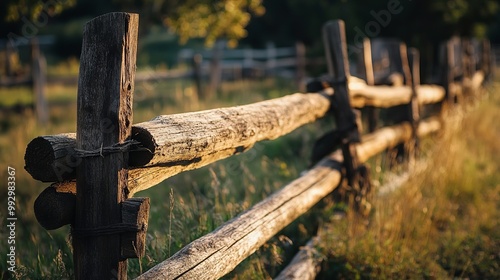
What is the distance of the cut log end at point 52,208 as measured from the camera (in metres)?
2.21

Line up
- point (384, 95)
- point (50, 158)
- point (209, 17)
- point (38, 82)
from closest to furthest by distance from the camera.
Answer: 1. point (50, 158)
2. point (384, 95)
3. point (209, 17)
4. point (38, 82)

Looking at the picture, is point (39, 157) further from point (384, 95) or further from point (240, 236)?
point (384, 95)

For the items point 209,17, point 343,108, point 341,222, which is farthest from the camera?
point 209,17

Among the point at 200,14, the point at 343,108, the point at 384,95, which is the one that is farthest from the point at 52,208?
the point at 200,14

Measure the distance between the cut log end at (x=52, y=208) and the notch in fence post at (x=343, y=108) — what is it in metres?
3.04

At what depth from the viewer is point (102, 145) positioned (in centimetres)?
226

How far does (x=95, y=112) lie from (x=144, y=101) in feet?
41.4

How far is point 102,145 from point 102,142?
0.01 m

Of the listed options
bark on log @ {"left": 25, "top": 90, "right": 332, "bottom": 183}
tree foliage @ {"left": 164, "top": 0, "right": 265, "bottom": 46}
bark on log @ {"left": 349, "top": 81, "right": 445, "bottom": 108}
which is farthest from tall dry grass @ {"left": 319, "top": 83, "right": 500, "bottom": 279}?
tree foliage @ {"left": 164, "top": 0, "right": 265, "bottom": 46}

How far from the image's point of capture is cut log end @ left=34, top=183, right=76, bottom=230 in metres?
2.21

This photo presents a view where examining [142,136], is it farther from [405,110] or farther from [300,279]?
[405,110]

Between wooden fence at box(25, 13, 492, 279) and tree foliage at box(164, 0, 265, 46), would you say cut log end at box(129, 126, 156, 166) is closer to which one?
wooden fence at box(25, 13, 492, 279)

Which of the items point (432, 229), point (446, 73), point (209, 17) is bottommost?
point (432, 229)

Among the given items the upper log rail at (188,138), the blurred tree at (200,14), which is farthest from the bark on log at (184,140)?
the blurred tree at (200,14)
